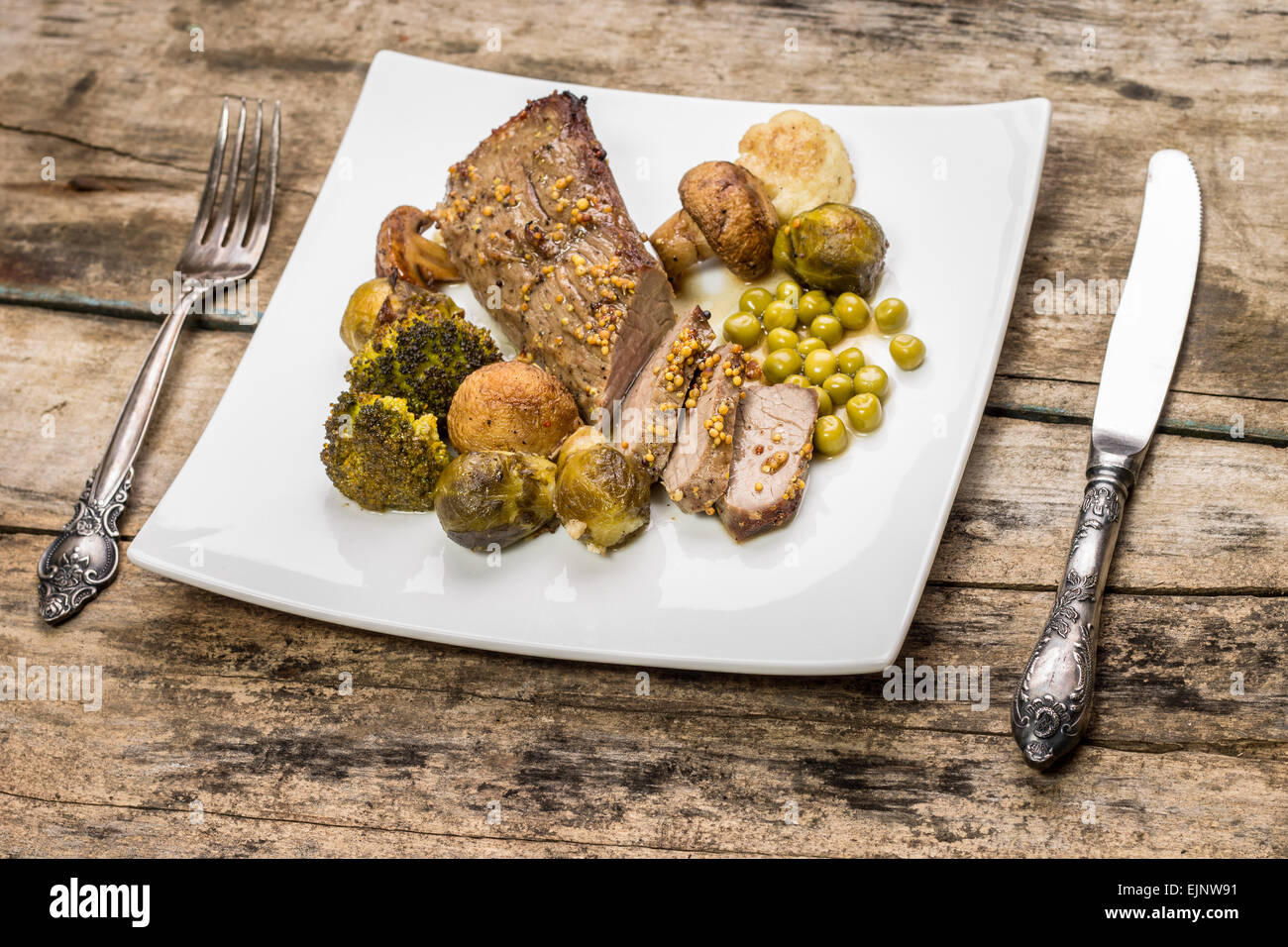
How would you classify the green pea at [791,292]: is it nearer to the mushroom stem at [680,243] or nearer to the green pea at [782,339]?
the green pea at [782,339]

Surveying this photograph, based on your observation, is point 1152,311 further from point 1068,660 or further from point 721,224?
point 721,224

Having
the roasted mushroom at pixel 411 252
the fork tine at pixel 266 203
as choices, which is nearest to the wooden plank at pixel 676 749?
the roasted mushroom at pixel 411 252

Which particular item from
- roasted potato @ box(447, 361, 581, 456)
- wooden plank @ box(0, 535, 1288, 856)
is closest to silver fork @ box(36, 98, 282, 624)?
wooden plank @ box(0, 535, 1288, 856)

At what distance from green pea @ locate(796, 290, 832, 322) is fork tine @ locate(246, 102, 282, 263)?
2133 millimetres

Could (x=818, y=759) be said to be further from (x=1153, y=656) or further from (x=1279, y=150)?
(x=1279, y=150)

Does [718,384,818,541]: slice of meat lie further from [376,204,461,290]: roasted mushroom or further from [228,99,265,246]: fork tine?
[228,99,265,246]: fork tine

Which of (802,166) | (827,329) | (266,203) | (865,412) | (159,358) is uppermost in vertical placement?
(266,203)

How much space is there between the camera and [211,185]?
4219 millimetres

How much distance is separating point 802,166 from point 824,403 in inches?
37.2

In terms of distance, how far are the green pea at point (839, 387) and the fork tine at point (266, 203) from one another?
2.30 meters

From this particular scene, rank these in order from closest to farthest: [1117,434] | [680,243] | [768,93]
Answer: [1117,434], [680,243], [768,93]

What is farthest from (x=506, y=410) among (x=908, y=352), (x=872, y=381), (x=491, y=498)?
(x=908, y=352)

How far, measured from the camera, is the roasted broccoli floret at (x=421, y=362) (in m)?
3.29

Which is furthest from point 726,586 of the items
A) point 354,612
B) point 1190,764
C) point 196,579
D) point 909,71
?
point 909,71
